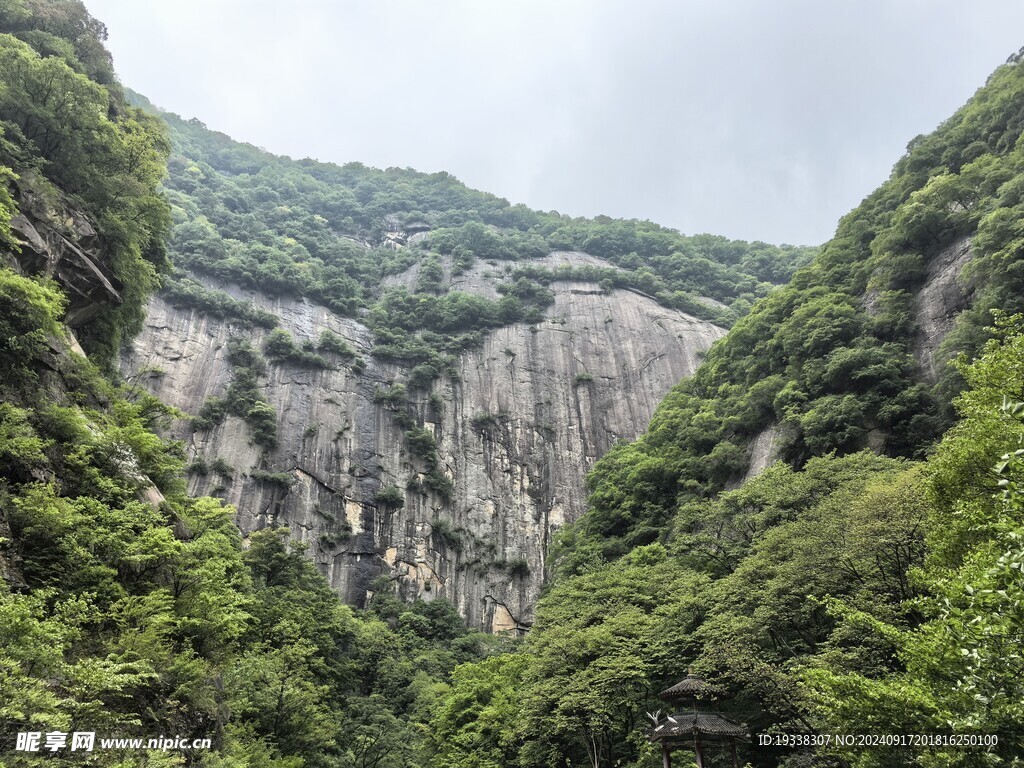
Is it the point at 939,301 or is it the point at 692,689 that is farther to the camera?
the point at 939,301

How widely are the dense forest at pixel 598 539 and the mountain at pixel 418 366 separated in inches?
126

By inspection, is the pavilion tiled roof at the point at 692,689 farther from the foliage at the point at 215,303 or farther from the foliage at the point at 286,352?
the foliage at the point at 215,303

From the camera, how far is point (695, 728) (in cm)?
1004

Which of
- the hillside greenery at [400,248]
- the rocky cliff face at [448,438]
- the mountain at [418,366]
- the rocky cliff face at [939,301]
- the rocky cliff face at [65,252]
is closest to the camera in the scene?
the rocky cliff face at [65,252]

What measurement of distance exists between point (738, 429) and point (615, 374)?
2307 cm

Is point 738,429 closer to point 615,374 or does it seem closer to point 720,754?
point 720,754

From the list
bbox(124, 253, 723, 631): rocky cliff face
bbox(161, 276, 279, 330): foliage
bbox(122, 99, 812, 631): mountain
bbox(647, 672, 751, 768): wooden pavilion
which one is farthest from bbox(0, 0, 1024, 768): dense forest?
bbox(161, 276, 279, 330): foliage

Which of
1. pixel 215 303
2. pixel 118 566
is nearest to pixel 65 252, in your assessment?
pixel 118 566

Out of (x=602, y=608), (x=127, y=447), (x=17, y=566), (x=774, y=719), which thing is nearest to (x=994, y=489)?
(x=774, y=719)

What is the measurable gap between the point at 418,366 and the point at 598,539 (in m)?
22.3

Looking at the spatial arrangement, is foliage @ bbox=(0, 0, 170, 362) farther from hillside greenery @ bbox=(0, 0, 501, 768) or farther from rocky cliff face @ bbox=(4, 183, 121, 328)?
rocky cliff face @ bbox=(4, 183, 121, 328)

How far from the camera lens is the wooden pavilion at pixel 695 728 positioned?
10086mm

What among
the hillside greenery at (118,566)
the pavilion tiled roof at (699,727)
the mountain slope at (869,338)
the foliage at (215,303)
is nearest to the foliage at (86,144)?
the hillside greenery at (118,566)

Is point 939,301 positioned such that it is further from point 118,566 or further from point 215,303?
point 215,303
